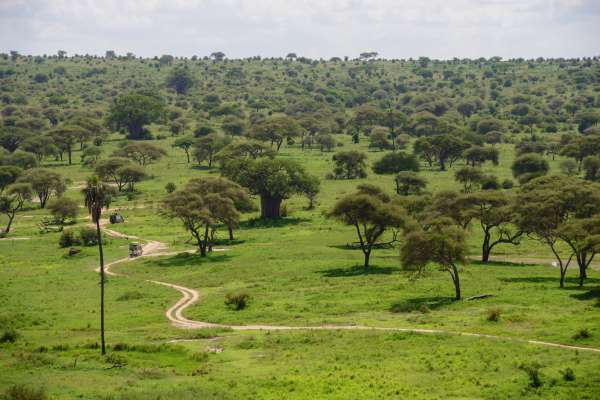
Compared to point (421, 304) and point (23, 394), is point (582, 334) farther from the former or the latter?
point (23, 394)

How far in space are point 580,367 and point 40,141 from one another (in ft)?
423

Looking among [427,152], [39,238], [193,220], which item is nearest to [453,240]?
[193,220]

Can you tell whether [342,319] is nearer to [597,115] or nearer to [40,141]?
[40,141]

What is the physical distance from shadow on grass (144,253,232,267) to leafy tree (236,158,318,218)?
19.5 metres

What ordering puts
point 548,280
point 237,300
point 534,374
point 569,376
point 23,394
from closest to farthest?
1. point 23,394
2. point 534,374
3. point 569,376
4. point 237,300
5. point 548,280

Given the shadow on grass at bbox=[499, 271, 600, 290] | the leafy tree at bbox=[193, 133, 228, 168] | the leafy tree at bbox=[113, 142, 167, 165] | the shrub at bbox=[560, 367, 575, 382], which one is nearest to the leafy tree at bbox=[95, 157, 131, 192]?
the leafy tree at bbox=[113, 142, 167, 165]

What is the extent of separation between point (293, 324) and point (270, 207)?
2042 inches

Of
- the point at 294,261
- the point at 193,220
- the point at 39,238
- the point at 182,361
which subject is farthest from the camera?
the point at 39,238

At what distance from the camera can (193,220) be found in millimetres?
81188

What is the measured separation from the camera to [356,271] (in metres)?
69.6

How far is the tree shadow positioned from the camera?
254 ft

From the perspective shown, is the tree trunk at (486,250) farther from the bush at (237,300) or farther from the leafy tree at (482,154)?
the leafy tree at (482,154)

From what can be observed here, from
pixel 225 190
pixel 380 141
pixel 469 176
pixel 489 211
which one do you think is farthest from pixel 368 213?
pixel 380 141

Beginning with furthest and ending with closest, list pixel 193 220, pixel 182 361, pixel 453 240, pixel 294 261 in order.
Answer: pixel 193 220, pixel 294 261, pixel 453 240, pixel 182 361
